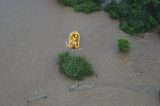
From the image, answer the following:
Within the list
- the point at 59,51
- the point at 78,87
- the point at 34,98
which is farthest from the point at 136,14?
the point at 34,98

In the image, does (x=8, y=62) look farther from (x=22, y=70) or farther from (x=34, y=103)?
(x=34, y=103)

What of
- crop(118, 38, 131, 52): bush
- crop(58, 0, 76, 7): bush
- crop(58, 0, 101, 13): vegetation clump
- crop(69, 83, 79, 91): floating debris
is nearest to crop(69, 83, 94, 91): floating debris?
crop(69, 83, 79, 91): floating debris

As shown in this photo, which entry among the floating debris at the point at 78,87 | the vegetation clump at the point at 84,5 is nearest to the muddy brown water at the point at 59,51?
the floating debris at the point at 78,87

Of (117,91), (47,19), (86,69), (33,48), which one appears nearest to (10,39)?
(33,48)

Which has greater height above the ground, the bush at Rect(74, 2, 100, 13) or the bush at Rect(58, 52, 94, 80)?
the bush at Rect(74, 2, 100, 13)

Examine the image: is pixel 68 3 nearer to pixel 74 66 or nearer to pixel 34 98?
pixel 74 66

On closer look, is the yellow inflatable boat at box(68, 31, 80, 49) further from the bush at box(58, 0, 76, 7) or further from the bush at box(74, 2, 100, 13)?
the bush at box(58, 0, 76, 7)
